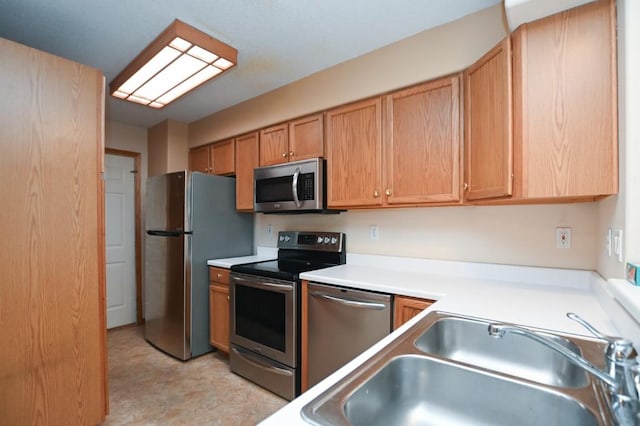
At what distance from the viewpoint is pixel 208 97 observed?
295 centimetres

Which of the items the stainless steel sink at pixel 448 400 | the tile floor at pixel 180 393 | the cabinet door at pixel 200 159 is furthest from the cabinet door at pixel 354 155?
the cabinet door at pixel 200 159

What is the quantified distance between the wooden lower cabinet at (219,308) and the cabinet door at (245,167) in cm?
67

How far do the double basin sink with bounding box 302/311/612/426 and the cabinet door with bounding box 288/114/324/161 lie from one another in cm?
170

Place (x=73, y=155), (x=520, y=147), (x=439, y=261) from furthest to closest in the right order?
(x=439, y=261)
(x=73, y=155)
(x=520, y=147)

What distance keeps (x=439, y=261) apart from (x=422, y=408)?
4.53ft

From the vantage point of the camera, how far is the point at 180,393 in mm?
2270

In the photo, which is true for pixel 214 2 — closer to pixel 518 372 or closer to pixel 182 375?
pixel 518 372

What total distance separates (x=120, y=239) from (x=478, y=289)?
12.5ft

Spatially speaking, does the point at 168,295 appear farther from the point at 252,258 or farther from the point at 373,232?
the point at 373,232

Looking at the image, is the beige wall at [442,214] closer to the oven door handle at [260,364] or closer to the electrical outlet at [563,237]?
the electrical outlet at [563,237]

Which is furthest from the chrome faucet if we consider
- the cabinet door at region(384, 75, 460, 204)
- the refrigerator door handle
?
the refrigerator door handle

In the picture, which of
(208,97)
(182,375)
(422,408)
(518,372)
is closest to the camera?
(422,408)

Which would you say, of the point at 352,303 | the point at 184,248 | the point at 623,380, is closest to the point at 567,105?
the point at 623,380

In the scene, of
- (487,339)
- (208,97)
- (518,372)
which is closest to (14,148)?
(208,97)
